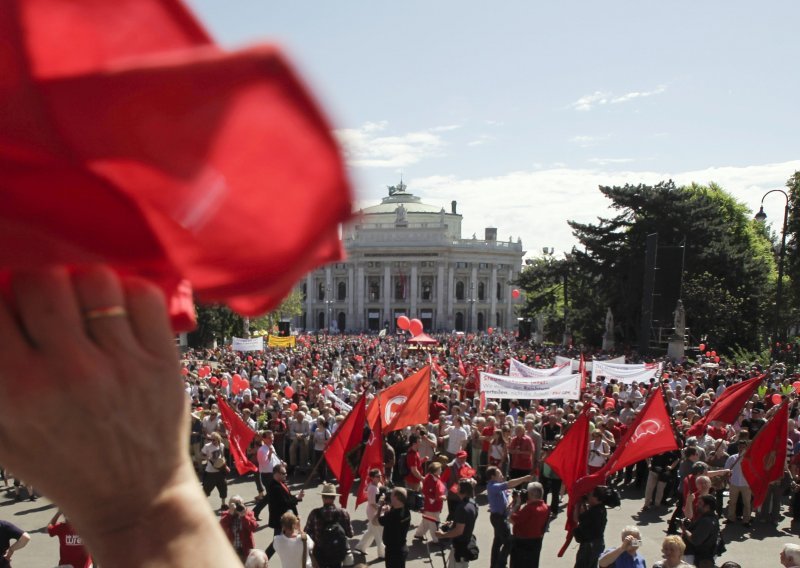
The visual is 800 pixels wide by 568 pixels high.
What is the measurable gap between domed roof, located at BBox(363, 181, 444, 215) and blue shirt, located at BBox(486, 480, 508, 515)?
103584 mm

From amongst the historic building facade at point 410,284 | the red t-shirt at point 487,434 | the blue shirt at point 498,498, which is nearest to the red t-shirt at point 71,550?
the blue shirt at point 498,498


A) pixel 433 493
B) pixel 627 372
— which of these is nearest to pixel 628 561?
pixel 433 493

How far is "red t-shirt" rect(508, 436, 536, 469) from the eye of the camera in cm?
1077

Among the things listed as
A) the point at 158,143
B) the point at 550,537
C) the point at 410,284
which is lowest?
the point at 550,537

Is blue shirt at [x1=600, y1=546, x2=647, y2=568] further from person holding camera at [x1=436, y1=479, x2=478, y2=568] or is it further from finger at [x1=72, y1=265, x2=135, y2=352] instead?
finger at [x1=72, y1=265, x2=135, y2=352]

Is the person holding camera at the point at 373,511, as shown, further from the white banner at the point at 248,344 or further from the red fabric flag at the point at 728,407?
the white banner at the point at 248,344

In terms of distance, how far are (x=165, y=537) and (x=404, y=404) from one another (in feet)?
32.0

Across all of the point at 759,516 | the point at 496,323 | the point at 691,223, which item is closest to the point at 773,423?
the point at 759,516

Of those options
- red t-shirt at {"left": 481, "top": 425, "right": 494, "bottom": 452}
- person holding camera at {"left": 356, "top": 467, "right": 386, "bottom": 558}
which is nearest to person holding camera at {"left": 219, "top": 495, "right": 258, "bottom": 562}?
person holding camera at {"left": 356, "top": 467, "right": 386, "bottom": 558}

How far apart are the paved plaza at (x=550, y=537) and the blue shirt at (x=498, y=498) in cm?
100

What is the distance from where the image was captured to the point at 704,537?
22.2 ft

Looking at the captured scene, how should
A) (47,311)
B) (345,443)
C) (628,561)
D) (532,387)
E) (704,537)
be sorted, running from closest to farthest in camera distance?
(47,311), (628,561), (704,537), (345,443), (532,387)

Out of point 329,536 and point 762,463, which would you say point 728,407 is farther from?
point 329,536

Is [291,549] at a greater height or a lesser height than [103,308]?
lesser
